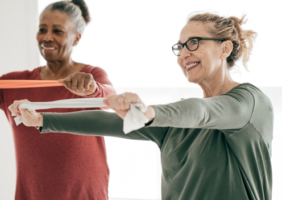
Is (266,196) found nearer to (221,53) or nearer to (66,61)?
(221,53)

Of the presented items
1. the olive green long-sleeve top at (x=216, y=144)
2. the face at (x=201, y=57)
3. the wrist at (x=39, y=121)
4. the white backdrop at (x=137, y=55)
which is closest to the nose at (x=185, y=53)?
the face at (x=201, y=57)

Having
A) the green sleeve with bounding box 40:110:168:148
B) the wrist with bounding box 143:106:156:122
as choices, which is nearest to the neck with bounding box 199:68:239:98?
the green sleeve with bounding box 40:110:168:148

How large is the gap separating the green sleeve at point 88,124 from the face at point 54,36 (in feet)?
1.89

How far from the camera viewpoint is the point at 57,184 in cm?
161

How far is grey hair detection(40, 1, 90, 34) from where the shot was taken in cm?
174

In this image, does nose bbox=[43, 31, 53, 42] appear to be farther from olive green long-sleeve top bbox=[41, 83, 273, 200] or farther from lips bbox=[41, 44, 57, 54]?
olive green long-sleeve top bbox=[41, 83, 273, 200]

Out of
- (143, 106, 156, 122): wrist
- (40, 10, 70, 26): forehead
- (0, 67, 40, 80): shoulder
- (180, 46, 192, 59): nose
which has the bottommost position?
(143, 106, 156, 122): wrist

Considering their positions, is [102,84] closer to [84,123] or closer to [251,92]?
[84,123]

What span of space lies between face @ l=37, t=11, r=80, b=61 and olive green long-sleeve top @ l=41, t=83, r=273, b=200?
0.58m

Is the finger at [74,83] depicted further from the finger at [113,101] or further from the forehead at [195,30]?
the forehead at [195,30]

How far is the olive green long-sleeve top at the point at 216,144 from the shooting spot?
85 centimetres

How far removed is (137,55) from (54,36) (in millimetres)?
1264

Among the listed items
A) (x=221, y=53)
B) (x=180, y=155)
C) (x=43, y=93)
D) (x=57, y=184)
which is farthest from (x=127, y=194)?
(x=221, y=53)

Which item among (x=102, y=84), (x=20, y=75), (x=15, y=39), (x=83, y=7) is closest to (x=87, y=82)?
(x=102, y=84)
